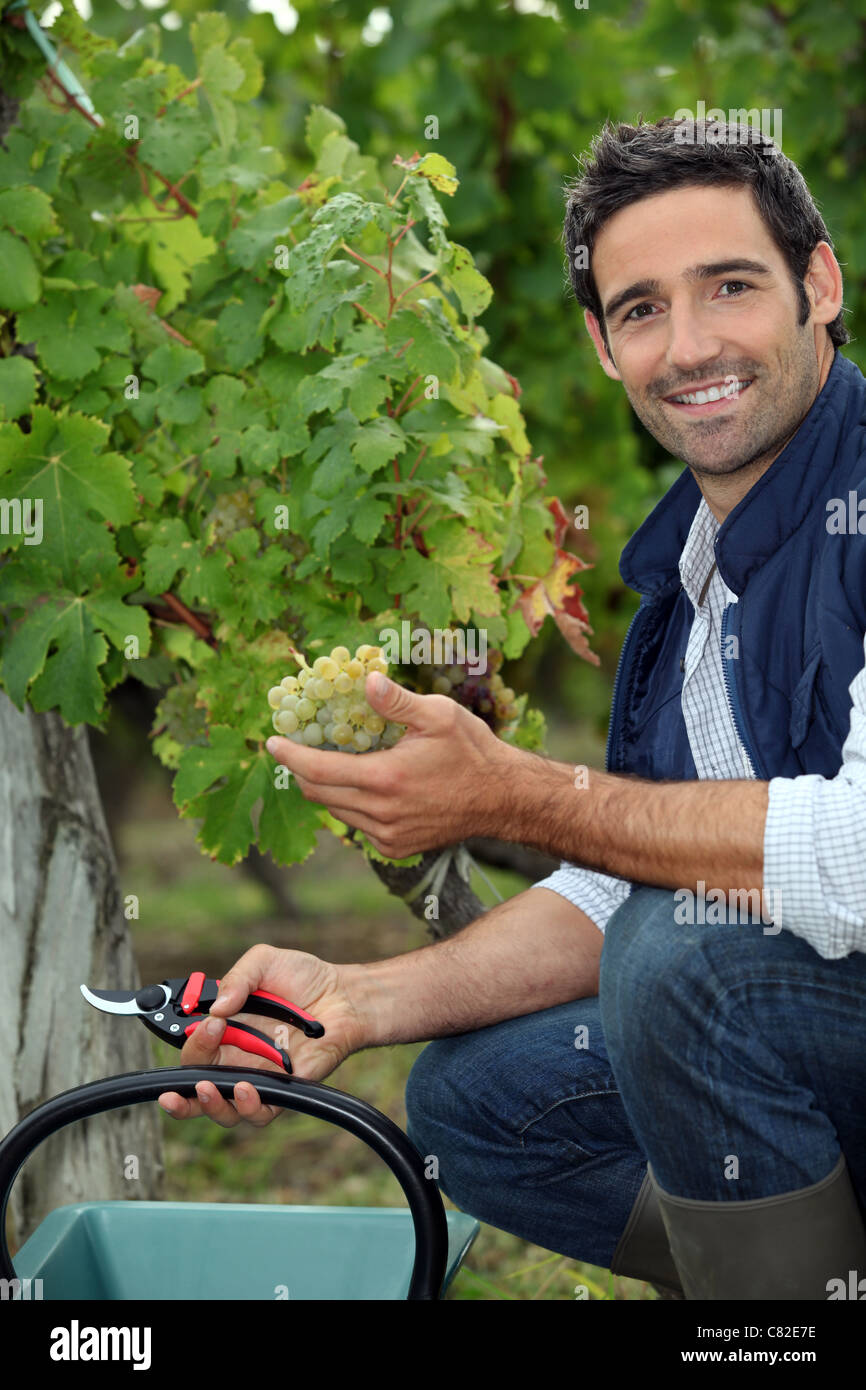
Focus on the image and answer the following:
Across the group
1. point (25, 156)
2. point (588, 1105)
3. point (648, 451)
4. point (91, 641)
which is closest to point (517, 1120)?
point (588, 1105)

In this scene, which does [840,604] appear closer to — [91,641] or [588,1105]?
[588,1105]

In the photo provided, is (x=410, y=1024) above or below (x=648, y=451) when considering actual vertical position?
below

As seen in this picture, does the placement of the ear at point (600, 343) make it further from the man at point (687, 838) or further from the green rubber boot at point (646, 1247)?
the green rubber boot at point (646, 1247)

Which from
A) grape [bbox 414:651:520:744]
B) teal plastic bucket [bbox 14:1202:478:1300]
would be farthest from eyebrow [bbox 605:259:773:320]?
teal plastic bucket [bbox 14:1202:478:1300]

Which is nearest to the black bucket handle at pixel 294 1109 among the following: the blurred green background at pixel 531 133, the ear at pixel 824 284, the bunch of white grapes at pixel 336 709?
the bunch of white grapes at pixel 336 709

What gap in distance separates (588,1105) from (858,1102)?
46 cm

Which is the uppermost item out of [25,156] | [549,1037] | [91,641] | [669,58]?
[669,58]

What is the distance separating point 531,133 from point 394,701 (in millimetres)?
3380

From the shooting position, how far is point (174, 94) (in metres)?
2.17

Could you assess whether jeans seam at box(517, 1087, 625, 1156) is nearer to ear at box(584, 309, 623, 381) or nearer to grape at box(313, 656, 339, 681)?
grape at box(313, 656, 339, 681)

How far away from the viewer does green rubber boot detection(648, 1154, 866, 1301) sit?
5.04 feet

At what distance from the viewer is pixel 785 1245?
5.05ft

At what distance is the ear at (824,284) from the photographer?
1946 millimetres

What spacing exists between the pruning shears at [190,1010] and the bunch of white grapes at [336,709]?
31 centimetres
